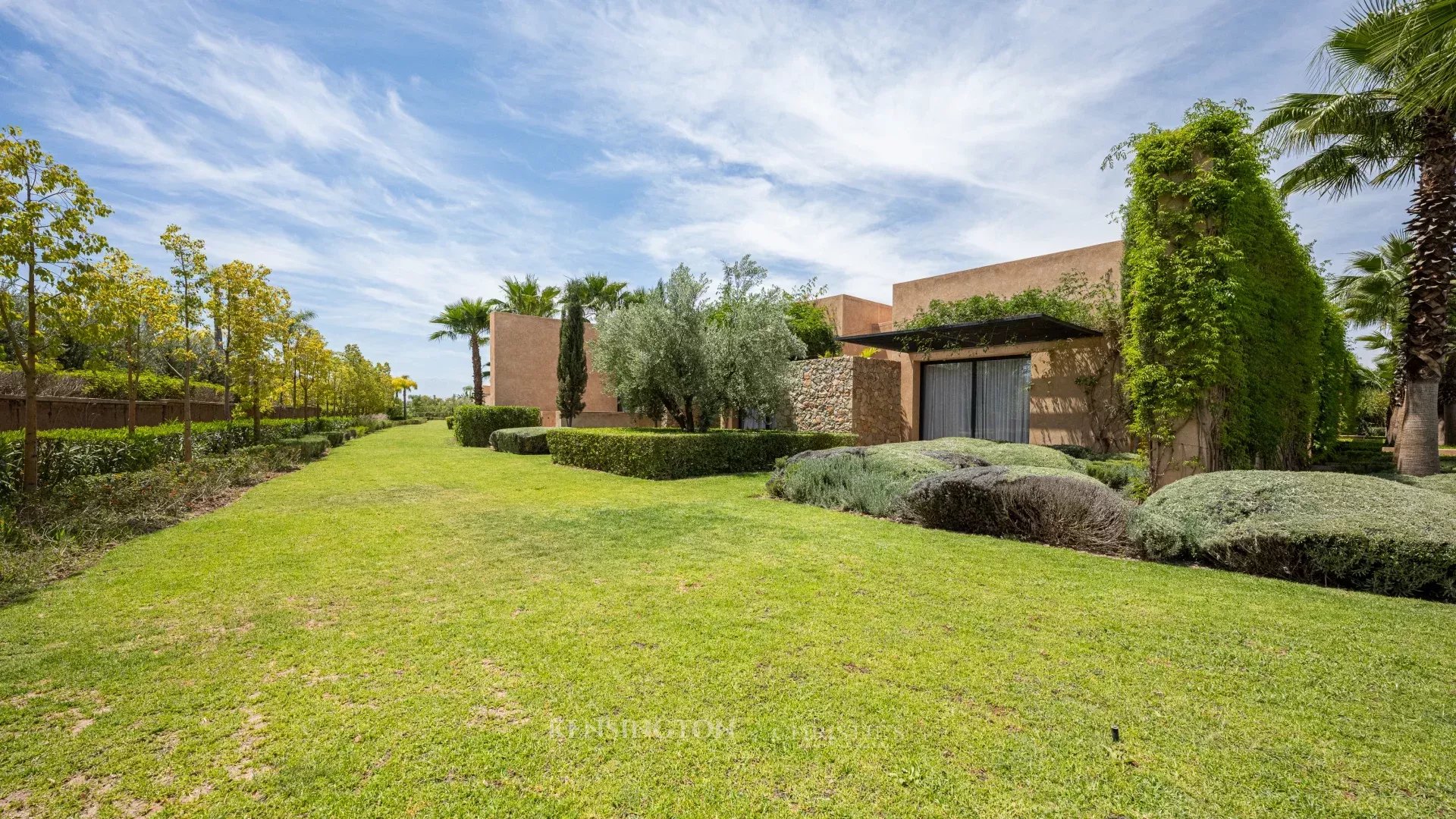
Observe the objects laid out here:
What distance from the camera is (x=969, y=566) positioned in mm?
5355

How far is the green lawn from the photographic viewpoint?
7.29 ft

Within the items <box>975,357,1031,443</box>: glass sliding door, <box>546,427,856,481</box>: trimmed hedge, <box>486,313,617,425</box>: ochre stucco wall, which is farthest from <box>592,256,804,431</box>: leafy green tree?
<box>486,313,617,425</box>: ochre stucco wall

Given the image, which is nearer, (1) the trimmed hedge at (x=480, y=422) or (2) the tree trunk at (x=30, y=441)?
(2) the tree trunk at (x=30, y=441)

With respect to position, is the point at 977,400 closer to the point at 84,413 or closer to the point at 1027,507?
the point at 1027,507

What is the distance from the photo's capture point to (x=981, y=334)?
13375mm

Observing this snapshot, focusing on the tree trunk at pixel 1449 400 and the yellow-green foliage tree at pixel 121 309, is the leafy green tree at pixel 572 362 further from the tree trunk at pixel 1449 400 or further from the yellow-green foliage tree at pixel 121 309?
the tree trunk at pixel 1449 400

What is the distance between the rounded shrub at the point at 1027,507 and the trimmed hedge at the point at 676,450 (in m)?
5.80

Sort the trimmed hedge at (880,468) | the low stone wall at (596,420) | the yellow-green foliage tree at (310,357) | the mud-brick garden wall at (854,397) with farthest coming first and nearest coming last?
the low stone wall at (596,420), the yellow-green foliage tree at (310,357), the mud-brick garden wall at (854,397), the trimmed hedge at (880,468)

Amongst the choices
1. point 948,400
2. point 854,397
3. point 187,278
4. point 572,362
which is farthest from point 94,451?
point 948,400

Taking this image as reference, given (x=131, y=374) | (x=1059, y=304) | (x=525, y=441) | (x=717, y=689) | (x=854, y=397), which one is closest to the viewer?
(x=717, y=689)

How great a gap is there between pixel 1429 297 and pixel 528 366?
25569 mm

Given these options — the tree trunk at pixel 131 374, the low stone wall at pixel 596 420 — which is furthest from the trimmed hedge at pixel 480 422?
the tree trunk at pixel 131 374

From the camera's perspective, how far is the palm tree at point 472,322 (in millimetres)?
30156

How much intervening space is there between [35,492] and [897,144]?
13.1 metres
